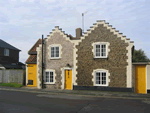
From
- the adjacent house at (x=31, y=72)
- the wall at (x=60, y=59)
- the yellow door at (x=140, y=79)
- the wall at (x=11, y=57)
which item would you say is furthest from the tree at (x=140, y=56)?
the adjacent house at (x=31, y=72)

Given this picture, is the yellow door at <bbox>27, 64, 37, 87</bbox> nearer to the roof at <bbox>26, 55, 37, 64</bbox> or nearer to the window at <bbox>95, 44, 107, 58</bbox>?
the roof at <bbox>26, 55, 37, 64</bbox>

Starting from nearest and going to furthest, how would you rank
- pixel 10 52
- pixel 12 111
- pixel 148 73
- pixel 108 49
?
1. pixel 12 111
2. pixel 148 73
3. pixel 108 49
4. pixel 10 52

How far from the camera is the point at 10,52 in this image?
38.2 meters

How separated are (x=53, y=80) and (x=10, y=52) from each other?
22.0 metres

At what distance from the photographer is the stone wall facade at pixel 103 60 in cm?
1766

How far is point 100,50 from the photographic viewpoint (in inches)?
729

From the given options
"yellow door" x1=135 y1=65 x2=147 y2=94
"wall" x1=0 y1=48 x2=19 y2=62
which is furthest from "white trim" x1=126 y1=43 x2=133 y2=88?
"wall" x1=0 y1=48 x2=19 y2=62

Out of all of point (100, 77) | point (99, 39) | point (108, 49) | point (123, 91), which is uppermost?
point (99, 39)

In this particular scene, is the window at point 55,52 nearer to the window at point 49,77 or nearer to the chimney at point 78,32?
the window at point 49,77

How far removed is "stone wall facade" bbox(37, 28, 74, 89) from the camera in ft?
65.4

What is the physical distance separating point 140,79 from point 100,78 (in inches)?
162

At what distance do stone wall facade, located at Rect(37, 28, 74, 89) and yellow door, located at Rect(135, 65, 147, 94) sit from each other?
24.3ft

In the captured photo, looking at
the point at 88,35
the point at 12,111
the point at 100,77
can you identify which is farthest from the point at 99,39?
the point at 12,111

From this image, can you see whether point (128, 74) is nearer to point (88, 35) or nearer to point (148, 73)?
point (148, 73)
